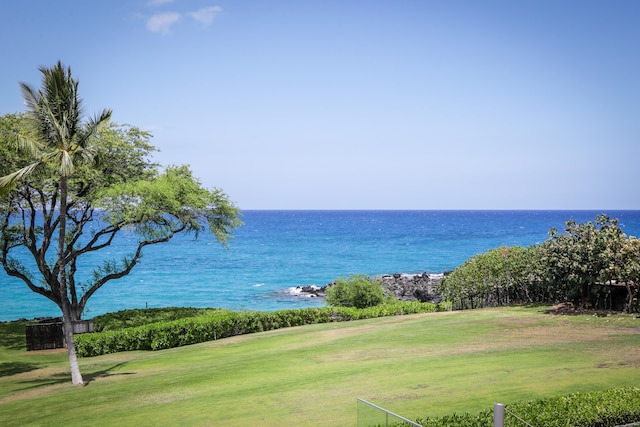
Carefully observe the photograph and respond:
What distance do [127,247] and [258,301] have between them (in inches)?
3563

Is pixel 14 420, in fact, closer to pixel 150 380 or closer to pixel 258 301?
pixel 150 380

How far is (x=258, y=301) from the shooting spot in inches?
2589

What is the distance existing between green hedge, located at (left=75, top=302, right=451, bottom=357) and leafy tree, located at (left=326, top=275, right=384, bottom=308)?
448cm

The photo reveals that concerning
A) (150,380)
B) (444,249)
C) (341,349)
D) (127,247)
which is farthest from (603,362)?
(127,247)

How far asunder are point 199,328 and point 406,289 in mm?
36130

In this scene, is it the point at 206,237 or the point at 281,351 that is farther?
the point at 206,237

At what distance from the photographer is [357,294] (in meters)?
37.8

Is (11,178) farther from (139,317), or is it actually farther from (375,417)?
(139,317)

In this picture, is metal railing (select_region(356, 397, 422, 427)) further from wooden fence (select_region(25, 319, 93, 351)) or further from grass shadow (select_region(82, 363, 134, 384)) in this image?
wooden fence (select_region(25, 319, 93, 351))

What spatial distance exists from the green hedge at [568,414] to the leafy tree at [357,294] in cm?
2499

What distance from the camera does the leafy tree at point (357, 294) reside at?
37.6m

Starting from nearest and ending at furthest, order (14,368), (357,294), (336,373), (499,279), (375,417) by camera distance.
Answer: (375,417) < (336,373) < (14,368) < (499,279) < (357,294)

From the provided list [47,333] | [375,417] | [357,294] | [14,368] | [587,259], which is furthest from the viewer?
[357,294]

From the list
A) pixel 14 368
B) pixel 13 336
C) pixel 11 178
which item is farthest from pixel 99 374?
pixel 13 336
